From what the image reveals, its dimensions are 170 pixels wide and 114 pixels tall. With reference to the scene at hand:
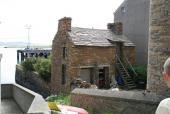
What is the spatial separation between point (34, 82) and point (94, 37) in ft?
35.0

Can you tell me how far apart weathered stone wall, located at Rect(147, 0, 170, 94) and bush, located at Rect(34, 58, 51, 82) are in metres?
20.5

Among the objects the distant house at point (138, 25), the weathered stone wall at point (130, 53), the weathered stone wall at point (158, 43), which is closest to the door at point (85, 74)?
the weathered stone wall at point (130, 53)

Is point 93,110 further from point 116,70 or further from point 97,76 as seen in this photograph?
point 116,70

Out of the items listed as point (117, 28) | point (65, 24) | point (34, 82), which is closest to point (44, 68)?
point (34, 82)

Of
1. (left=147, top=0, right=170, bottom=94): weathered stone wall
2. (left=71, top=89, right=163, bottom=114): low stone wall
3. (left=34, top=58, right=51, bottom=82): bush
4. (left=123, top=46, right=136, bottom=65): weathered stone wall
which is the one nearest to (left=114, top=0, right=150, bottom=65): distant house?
(left=123, top=46, right=136, bottom=65): weathered stone wall

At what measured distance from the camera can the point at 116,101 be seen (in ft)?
35.4

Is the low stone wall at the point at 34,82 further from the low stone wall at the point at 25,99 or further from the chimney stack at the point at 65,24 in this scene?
the low stone wall at the point at 25,99

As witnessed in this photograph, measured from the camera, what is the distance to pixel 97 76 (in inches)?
1001

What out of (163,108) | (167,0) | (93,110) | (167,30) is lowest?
(93,110)

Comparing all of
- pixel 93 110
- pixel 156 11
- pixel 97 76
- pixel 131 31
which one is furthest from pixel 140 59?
pixel 156 11

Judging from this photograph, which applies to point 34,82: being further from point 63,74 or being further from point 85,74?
point 85,74

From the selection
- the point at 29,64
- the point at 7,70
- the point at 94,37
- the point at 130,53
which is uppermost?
the point at 94,37

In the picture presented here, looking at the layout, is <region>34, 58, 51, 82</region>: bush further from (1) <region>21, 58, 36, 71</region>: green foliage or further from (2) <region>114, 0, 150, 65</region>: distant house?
(2) <region>114, 0, 150, 65</region>: distant house

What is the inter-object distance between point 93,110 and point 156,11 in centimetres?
440
